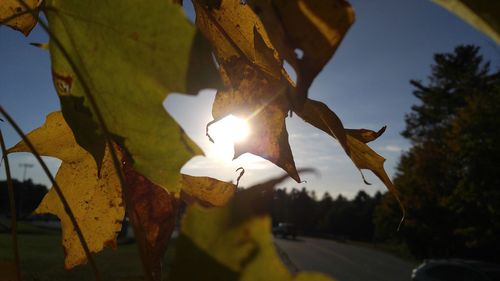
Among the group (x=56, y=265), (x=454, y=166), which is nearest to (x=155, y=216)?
(x=56, y=265)

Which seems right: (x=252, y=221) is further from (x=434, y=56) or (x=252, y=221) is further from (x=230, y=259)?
(x=434, y=56)

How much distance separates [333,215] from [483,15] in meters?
36.0

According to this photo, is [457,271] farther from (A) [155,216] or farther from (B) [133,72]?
(B) [133,72]

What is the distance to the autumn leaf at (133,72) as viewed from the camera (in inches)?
11.5

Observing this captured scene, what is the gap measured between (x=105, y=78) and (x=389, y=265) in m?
17.9

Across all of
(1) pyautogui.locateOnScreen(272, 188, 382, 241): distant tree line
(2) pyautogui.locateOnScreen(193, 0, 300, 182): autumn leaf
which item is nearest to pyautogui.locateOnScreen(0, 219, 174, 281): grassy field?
(2) pyautogui.locateOnScreen(193, 0, 300, 182): autumn leaf

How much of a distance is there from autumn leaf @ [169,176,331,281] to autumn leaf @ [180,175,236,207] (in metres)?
0.27

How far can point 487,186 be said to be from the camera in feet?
46.1

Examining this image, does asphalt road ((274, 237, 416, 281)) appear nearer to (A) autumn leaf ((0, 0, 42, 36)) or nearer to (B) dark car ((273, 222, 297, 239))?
(B) dark car ((273, 222, 297, 239))

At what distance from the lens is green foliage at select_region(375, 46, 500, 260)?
13.9m

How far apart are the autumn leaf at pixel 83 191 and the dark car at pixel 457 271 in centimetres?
862

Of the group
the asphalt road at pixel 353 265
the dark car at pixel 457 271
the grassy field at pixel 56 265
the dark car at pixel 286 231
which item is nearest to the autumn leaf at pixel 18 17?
the grassy field at pixel 56 265

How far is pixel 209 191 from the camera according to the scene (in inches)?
20.2

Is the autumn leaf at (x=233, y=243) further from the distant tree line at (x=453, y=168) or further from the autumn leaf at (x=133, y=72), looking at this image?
the distant tree line at (x=453, y=168)
